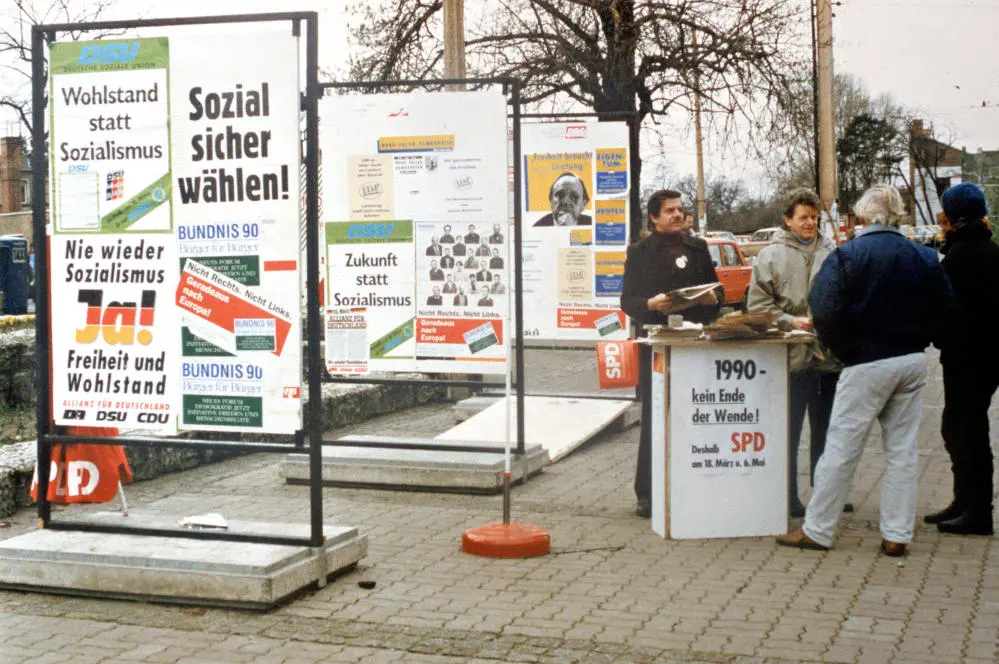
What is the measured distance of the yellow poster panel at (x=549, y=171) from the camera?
12.4 metres

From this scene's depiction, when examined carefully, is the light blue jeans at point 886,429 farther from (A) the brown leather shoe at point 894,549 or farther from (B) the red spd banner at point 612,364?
(B) the red spd banner at point 612,364

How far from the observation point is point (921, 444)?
1073 centimetres

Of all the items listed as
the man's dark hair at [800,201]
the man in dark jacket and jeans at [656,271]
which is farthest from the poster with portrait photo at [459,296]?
the man's dark hair at [800,201]

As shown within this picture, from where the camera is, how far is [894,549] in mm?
6754

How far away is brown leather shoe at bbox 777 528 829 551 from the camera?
22.8ft

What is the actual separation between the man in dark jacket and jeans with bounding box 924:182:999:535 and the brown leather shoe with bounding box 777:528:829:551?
923mm

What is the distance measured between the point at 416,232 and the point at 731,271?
21657 millimetres

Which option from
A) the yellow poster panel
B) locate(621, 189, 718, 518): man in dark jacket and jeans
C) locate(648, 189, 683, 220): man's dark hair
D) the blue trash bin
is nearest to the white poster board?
locate(621, 189, 718, 518): man in dark jacket and jeans

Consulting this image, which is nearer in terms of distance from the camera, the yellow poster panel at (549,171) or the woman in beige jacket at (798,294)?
the woman in beige jacket at (798,294)

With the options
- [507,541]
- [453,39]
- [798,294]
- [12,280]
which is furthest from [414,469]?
[12,280]

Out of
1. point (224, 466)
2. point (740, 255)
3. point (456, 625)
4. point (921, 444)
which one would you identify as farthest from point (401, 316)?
point (740, 255)

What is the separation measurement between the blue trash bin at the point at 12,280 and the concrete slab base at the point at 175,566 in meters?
27.8

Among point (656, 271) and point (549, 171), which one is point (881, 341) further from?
point (549, 171)

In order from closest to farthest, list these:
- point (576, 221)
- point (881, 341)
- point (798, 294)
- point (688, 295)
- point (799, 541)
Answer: point (881, 341), point (799, 541), point (688, 295), point (798, 294), point (576, 221)
